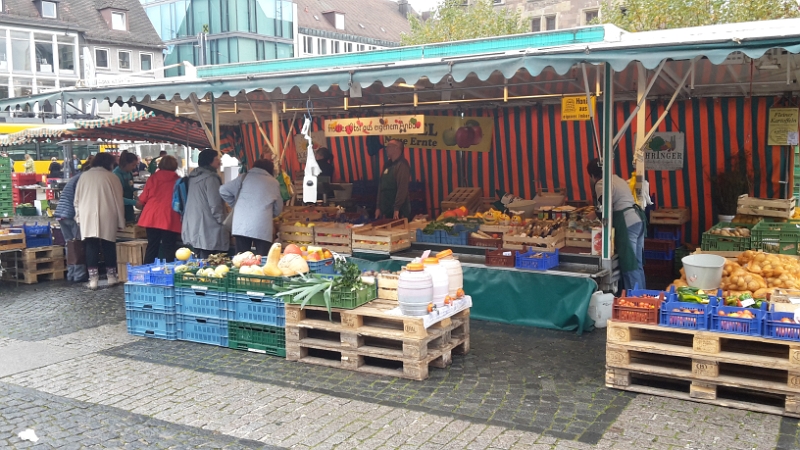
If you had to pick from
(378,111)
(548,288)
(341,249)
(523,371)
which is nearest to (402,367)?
(523,371)

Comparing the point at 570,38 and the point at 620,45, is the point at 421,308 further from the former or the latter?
the point at 570,38

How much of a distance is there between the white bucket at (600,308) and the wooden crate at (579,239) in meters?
0.97

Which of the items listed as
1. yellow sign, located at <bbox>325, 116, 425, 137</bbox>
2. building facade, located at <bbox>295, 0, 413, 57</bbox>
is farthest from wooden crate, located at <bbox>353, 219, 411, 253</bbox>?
building facade, located at <bbox>295, 0, 413, 57</bbox>

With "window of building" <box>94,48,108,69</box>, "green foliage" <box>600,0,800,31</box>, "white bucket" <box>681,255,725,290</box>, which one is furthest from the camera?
"window of building" <box>94,48,108,69</box>

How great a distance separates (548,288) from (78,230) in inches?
291

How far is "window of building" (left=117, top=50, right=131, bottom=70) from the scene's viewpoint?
45.7 meters

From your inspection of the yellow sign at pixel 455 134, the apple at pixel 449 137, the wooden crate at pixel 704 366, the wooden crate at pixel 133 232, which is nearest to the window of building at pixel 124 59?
the wooden crate at pixel 133 232

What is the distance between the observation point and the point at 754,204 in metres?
8.83

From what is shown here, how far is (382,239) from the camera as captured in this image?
8.56 meters

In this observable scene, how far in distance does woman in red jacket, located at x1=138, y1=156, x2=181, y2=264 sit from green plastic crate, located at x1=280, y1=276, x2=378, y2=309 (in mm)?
4107

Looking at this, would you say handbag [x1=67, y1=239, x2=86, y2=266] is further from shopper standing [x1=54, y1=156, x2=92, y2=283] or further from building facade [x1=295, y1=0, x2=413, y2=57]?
building facade [x1=295, y1=0, x2=413, y2=57]

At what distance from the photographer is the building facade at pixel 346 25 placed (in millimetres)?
56312

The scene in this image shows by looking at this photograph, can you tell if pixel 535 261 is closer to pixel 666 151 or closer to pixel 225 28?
pixel 666 151

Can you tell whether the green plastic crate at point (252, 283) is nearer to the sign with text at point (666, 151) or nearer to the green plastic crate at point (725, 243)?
the green plastic crate at point (725, 243)
